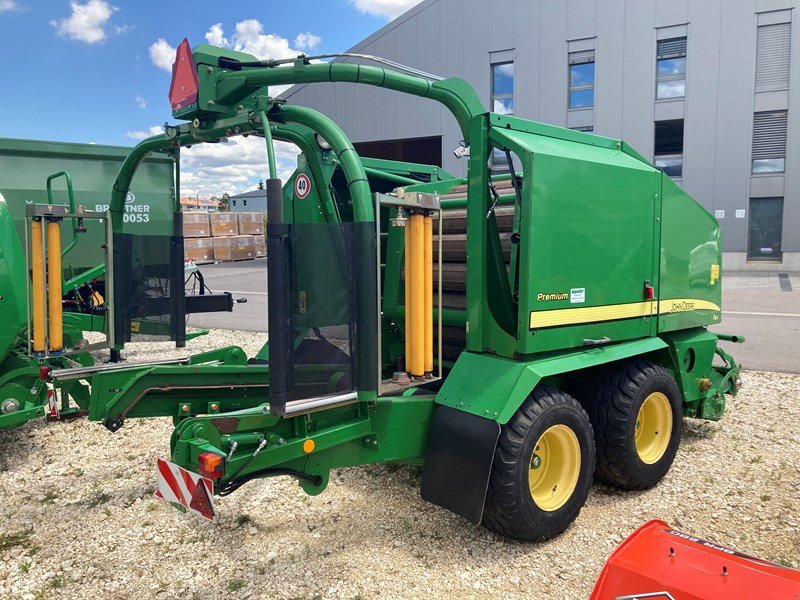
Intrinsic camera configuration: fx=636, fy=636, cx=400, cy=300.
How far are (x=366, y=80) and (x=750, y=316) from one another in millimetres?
10418

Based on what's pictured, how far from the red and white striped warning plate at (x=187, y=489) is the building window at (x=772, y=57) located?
20.8 metres

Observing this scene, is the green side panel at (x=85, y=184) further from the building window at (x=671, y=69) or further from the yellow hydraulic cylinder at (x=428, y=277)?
the building window at (x=671, y=69)

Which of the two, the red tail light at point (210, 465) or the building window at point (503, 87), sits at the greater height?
the building window at point (503, 87)

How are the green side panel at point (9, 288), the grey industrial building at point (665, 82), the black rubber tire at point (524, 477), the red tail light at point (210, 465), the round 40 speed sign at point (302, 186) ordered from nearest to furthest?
the red tail light at point (210, 465), the black rubber tire at point (524, 477), the green side panel at point (9, 288), the round 40 speed sign at point (302, 186), the grey industrial building at point (665, 82)

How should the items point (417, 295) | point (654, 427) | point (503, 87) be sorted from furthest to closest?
1. point (503, 87)
2. point (654, 427)
3. point (417, 295)

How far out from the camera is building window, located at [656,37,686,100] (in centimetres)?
1930

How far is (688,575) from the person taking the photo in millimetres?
1994

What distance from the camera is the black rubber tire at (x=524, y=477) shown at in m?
3.32

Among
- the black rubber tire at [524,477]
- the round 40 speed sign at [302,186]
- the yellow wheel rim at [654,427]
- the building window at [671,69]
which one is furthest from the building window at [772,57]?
the black rubber tire at [524,477]

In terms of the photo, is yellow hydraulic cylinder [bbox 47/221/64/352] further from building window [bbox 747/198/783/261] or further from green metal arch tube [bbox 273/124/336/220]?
building window [bbox 747/198/783/261]

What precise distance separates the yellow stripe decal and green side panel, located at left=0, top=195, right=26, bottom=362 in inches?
150

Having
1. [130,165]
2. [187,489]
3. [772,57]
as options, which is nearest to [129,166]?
[130,165]

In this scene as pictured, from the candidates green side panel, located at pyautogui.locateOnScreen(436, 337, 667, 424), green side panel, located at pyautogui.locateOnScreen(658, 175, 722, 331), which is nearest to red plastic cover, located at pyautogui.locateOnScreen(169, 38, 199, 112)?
green side panel, located at pyautogui.locateOnScreen(436, 337, 667, 424)

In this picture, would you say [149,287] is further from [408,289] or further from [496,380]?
[496,380]
